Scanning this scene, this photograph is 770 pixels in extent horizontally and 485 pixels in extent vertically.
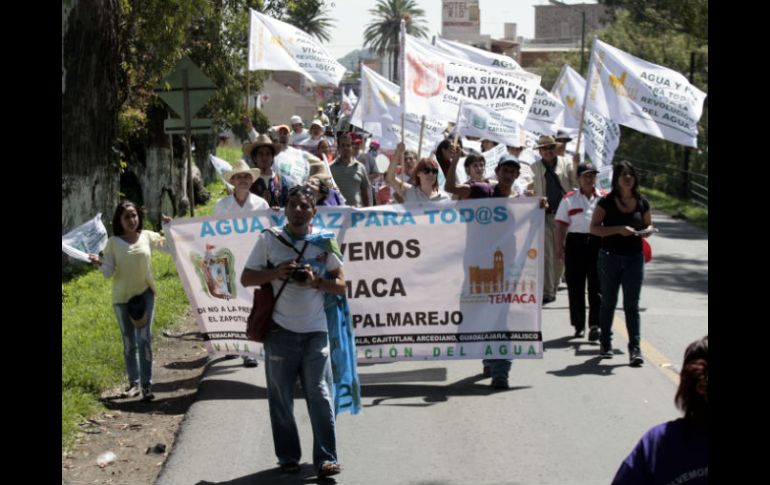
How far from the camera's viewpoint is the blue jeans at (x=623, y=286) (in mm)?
10727

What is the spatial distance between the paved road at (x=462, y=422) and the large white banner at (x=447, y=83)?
2.78 meters

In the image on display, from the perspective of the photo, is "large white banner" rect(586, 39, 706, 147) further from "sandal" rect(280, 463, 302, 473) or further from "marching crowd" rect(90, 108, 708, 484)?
"sandal" rect(280, 463, 302, 473)

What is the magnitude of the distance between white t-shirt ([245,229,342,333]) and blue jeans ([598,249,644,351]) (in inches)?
155

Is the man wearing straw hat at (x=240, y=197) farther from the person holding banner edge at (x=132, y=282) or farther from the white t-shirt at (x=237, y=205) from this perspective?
the person holding banner edge at (x=132, y=282)

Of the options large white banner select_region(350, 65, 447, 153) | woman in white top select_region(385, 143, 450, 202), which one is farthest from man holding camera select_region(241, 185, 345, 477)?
large white banner select_region(350, 65, 447, 153)

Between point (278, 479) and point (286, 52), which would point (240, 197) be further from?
point (286, 52)

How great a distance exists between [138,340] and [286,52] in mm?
6814

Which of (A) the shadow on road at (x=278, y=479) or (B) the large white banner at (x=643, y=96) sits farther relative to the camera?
(B) the large white banner at (x=643, y=96)

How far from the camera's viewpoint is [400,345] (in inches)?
390

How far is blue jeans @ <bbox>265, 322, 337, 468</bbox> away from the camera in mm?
7402

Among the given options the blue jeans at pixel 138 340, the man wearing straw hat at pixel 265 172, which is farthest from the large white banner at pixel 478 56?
the blue jeans at pixel 138 340
